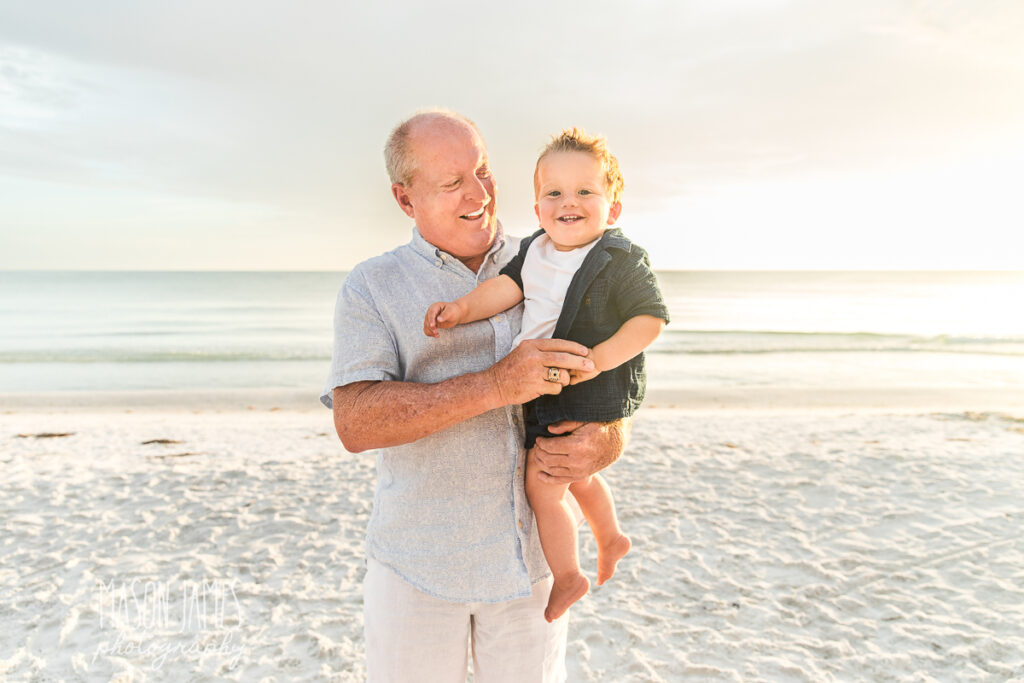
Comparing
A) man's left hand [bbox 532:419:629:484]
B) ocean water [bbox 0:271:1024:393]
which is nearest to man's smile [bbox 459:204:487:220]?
man's left hand [bbox 532:419:629:484]

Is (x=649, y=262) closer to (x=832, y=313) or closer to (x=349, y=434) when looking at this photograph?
(x=349, y=434)

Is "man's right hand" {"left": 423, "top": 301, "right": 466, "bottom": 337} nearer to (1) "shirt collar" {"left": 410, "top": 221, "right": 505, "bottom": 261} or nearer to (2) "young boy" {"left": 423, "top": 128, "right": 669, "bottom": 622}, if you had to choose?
(2) "young boy" {"left": 423, "top": 128, "right": 669, "bottom": 622}

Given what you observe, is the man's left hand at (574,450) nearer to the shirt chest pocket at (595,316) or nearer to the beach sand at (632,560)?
the shirt chest pocket at (595,316)

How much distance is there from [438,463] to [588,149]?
42.1 inches

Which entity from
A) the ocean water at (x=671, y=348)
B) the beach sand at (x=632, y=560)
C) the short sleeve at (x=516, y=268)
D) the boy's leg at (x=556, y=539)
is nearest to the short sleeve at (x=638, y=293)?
the short sleeve at (x=516, y=268)

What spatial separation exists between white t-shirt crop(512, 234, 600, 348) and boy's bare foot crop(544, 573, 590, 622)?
747 millimetres

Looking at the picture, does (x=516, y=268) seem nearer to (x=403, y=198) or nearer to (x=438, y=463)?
(x=403, y=198)

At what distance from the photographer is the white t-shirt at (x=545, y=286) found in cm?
204

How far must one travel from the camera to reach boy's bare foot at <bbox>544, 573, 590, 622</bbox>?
2.04 m

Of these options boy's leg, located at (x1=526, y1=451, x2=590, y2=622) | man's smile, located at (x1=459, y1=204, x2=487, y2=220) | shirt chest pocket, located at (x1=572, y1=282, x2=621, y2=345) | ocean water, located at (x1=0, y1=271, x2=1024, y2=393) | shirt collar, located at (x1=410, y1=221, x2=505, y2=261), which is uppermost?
man's smile, located at (x1=459, y1=204, x2=487, y2=220)

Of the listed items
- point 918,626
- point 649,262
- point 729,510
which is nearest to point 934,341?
point 729,510

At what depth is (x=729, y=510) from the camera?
6.22 metres

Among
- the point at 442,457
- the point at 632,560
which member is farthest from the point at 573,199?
the point at 632,560

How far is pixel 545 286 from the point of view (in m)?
2.06
